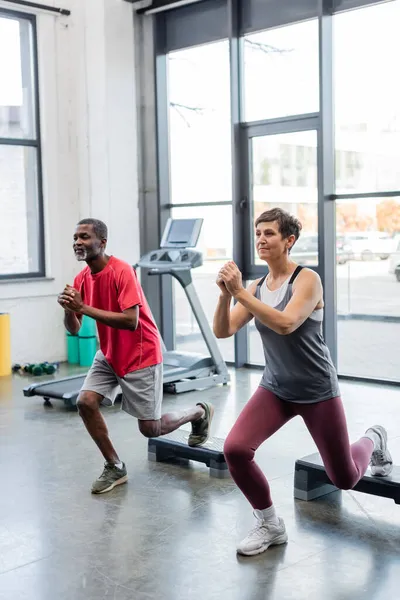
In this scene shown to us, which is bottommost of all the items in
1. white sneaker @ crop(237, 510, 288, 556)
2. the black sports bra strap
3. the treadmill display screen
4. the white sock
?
white sneaker @ crop(237, 510, 288, 556)

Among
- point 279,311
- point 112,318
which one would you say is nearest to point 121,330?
point 112,318

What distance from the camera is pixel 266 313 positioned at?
3043 millimetres

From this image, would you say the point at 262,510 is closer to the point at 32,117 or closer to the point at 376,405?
the point at 376,405

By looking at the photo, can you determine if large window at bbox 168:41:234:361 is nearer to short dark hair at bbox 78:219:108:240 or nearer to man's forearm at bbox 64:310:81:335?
short dark hair at bbox 78:219:108:240

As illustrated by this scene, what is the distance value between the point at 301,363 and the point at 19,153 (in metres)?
5.86

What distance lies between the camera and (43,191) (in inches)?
330

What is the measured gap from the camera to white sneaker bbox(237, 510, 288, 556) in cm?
322

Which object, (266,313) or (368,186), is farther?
(368,186)

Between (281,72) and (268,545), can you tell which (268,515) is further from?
(281,72)

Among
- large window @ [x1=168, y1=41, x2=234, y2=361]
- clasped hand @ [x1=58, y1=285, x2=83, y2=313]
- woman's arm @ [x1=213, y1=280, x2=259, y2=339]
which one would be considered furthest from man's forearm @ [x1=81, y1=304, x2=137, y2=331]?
large window @ [x1=168, y1=41, x2=234, y2=361]

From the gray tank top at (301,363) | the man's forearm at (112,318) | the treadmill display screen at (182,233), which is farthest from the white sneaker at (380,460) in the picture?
the treadmill display screen at (182,233)

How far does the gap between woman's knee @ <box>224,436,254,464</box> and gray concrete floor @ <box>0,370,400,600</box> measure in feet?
1.40

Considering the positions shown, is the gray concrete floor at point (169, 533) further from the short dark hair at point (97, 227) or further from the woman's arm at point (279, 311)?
the short dark hair at point (97, 227)

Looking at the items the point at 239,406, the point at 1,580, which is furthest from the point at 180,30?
the point at 1,580
